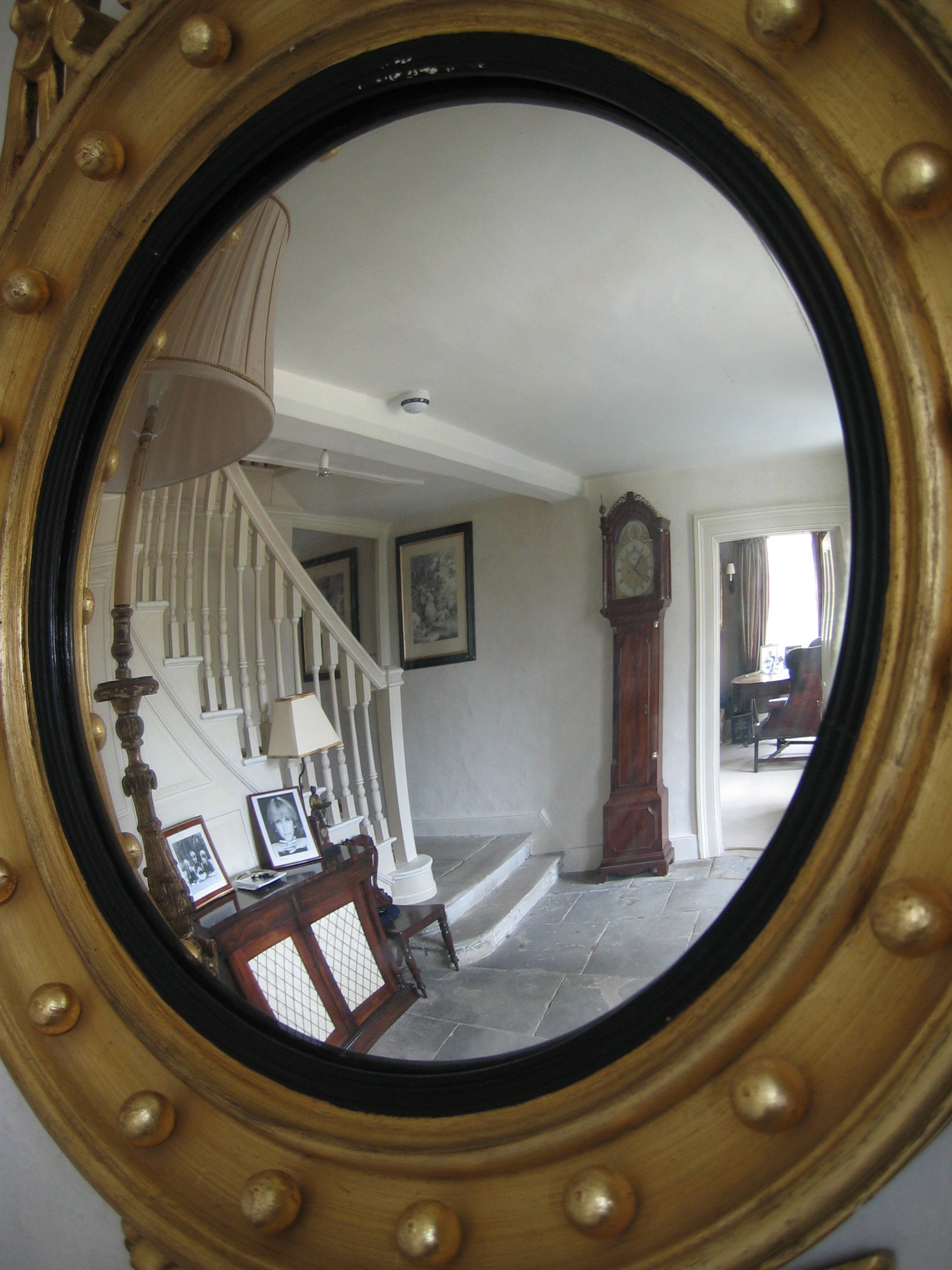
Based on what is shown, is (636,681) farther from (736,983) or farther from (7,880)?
Answer: (7,880)

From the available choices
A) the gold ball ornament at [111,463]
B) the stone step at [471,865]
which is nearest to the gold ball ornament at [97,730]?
the gold ball ornament at [111,463]

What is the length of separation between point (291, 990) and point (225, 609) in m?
0.33

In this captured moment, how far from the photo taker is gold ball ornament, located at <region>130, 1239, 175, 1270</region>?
0.61 metres

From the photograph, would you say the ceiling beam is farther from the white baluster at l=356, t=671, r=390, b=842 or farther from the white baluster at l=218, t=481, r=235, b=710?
the white baluster at l=356, t=671, r=390, b=842

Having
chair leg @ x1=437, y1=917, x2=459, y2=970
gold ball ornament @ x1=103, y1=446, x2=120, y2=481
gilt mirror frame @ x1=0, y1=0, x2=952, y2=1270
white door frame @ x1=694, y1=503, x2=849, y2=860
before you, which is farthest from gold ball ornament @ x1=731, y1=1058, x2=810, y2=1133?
gold ball ornament @ x1=103, y1=446, x2=120, y2=481

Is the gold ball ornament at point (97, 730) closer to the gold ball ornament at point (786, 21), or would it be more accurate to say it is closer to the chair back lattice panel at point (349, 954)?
the chair back lattice panel at point (349, 954)

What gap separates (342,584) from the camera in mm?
661

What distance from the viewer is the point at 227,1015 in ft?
1.98

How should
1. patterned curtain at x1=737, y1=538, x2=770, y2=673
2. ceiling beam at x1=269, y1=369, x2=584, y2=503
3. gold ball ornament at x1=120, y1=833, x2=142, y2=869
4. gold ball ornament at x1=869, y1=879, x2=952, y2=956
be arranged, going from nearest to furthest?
gold ball ornament at x1=869, y1=879, x2=952, y2=956 → patterned curtain at x1=737, y1=538, x2=770, y2=673 → ceiling beam at x1=269, y1=369, x2=584, y2=503 → gold ball ornament at x1=120, y1=833, x2=142, y2=869

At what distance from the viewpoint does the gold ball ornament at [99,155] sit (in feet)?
2.13

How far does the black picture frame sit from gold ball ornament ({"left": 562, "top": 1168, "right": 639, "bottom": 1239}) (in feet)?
1.30

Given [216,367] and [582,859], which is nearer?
[582,859]

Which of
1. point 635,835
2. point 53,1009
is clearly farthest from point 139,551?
point 635,835

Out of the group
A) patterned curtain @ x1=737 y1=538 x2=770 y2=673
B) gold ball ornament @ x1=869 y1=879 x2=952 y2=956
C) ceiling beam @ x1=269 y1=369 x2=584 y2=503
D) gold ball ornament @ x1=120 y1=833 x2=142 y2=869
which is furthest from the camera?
gold ball ornament @ x1=120 y1=833 x2=142 y2=869
